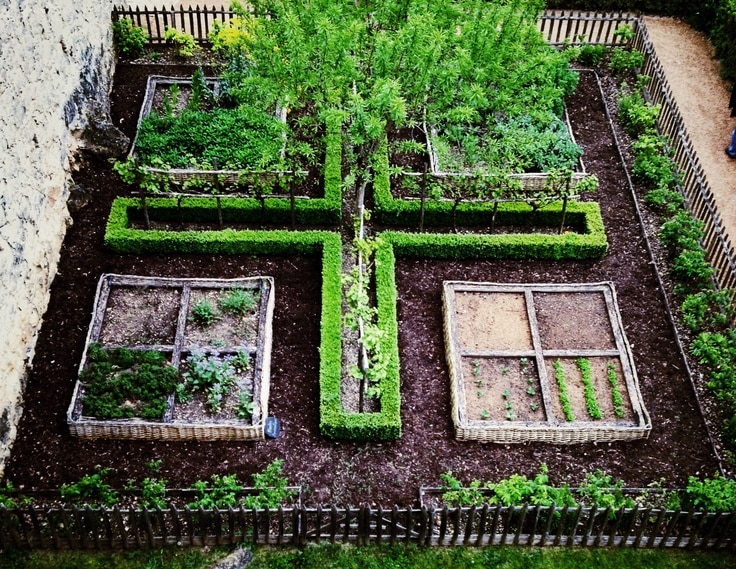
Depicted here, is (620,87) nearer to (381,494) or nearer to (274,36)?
(274,36)

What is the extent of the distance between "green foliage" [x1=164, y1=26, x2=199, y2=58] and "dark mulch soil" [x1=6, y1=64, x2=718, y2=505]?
4654mm

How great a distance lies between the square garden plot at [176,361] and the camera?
12156 mm

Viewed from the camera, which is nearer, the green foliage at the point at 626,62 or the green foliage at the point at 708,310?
the green foliage at the point at 708,310

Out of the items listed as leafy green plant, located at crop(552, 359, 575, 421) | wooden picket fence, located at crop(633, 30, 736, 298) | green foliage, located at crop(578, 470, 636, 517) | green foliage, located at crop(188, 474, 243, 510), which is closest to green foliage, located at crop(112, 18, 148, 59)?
green foliage, located at crop(188, 474, 243, 510)

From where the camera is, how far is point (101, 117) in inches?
649

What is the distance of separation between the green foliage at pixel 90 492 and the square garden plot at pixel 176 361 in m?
0.91

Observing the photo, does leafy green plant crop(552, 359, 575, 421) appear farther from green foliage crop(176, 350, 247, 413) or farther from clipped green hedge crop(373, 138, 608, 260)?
green foliage crop(176, 350, 247, 413)

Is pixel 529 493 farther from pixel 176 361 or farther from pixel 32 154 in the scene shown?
pixel 32 154

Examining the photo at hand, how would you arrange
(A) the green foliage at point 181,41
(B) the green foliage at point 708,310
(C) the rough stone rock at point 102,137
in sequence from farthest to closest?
(A) the green foliage at point 181,41 < (C) the rough stone rock at point 102,137 < (B) the green foliage at point 708,310

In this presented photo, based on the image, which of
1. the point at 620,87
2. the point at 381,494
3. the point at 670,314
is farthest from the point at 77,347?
the point at 620,87

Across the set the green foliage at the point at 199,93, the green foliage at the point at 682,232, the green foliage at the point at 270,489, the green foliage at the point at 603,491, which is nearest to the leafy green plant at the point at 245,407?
the green foliage at the point at 270,489

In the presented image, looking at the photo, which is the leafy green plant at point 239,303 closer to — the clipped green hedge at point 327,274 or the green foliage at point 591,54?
the clipped green hedge at point 327,274

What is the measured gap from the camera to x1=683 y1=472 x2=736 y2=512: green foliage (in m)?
11.2

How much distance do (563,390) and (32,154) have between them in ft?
31.3
